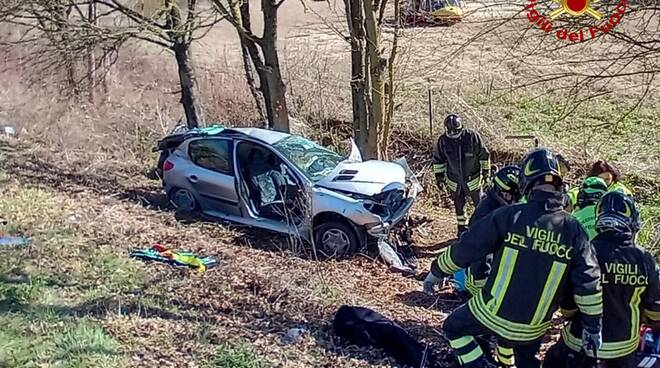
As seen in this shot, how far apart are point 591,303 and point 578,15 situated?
4.61m

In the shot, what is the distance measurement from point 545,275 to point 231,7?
10.1 metres

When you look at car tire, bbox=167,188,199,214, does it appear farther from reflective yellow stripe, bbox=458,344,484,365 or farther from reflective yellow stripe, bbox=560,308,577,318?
reflective yellow stripe, bbox=560,308,577,318

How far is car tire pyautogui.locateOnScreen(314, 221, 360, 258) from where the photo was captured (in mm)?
9609

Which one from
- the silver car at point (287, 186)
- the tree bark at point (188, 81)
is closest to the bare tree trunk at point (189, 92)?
the tree bark at point (188, 81)

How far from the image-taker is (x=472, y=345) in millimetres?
5070

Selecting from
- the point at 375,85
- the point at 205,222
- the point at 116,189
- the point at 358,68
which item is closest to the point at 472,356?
the point at 205,222

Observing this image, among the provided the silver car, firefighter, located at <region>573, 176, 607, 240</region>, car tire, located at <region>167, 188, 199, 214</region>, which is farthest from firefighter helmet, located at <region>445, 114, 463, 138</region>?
firefighter, located at <region>573, 176, 607, 240</region>

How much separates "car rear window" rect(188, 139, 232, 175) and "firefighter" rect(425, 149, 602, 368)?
20.5ft

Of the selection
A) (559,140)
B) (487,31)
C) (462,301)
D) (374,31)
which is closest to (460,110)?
(559,140)

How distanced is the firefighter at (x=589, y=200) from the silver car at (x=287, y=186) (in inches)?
138

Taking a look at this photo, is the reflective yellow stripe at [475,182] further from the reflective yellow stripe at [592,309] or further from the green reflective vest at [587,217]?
the reflective yellow stripe at [592,309]

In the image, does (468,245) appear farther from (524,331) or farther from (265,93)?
(265,93)

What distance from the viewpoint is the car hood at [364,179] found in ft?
32.2

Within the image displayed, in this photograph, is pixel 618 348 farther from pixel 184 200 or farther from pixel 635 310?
pixel 184 200
